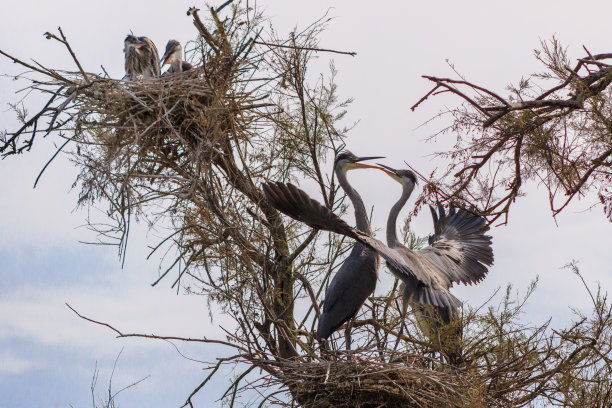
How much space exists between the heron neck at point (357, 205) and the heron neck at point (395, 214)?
0.28 meters

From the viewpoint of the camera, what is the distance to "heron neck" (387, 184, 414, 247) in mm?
5914

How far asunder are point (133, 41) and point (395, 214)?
351 cm

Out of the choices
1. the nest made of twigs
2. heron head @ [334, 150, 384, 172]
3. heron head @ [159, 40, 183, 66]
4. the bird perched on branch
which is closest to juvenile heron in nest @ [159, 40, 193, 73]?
heron head @ [159, 40, 183, 66]

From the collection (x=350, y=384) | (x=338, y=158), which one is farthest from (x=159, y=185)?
(x=350, y=384)

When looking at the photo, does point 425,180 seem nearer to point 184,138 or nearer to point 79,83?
point 184,138

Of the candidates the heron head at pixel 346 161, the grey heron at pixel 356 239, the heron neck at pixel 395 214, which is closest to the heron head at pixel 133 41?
the heron head at pixel 346 161

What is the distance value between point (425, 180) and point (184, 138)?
2025 mm

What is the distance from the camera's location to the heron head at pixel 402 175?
6.05 meters

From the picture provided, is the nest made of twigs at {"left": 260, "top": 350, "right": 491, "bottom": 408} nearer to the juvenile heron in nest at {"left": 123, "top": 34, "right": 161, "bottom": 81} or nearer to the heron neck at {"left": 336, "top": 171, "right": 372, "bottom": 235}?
the heron neck at {"left": 336, "top": 171, "right": 372, "bottom": 235}

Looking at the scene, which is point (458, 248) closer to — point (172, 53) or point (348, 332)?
point (348, 332)

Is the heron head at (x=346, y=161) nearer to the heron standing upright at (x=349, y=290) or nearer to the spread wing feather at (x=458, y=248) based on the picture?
the heron standing upright at (x=349, y=290)

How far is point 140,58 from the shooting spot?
7711mm

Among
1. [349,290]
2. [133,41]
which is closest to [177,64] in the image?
[133,41]

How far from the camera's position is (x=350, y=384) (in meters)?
4.63
